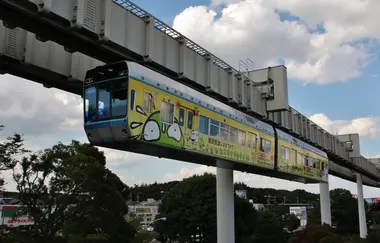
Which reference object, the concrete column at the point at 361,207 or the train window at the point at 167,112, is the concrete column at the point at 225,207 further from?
the concrete column at the point at 361,207

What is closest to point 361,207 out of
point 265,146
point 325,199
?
point 325,199

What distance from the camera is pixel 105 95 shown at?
12984mm

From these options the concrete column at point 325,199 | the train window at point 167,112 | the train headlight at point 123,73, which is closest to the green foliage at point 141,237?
the train window at point 167,112

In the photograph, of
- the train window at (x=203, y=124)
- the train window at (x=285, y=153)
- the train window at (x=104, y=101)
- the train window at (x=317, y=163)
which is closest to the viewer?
the train window at (x=104, y=101)

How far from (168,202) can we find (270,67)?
29645 mm

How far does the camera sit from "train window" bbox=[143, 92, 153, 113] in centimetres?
1289

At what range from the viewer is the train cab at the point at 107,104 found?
40.5 feet

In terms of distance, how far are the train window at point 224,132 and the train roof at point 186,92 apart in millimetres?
543

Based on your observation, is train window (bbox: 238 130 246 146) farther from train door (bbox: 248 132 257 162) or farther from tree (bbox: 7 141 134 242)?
tree (bbox: 7 141 134 242)

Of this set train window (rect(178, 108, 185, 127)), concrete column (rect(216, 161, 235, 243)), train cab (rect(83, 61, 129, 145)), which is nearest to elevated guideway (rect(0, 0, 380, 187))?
train cab (rect(83, 61, 129, 145))

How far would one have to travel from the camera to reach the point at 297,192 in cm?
19750

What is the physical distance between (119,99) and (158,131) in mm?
1787

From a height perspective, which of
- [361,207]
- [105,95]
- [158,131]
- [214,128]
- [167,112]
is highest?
[105,95]

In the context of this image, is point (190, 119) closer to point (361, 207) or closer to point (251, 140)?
point (251, 140)
